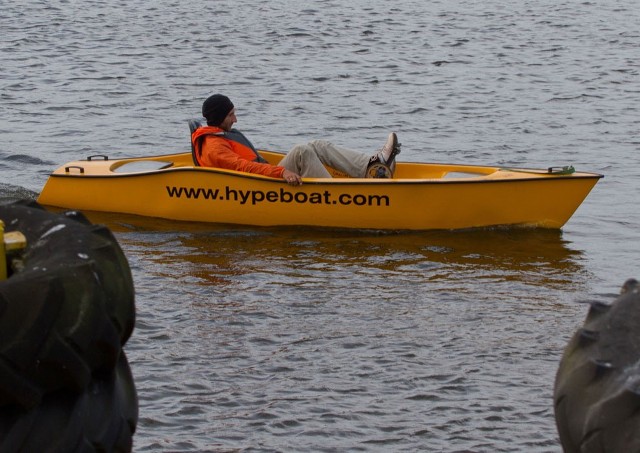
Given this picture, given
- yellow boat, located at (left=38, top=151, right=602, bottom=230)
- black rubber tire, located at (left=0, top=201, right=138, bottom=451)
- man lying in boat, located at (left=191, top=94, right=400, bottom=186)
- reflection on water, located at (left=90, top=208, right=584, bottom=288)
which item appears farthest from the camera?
man lying in boat, located at (left=191, top=94, right=400, bottom=186)

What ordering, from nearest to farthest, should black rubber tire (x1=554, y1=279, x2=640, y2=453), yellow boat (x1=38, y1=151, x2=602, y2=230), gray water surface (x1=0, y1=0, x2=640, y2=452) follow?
black rubber tire (x1=554, y1=279, x2=640, y2=453) < gray water surface (x1=0, y1=0, x2=640, y2=452) < yellow boat (x1=38, y1=151, x2=602, y2=230)

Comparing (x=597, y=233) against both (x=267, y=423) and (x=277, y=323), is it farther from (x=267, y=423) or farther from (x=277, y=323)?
(x=267, y=423)

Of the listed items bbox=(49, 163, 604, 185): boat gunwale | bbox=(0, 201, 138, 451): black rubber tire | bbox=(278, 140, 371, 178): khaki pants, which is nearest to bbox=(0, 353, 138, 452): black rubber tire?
bbox=(0, 201, 138, 451): black rubber tire

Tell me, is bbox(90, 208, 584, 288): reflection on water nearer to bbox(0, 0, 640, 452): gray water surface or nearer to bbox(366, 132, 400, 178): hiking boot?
bbox(0, 0, 640, 452): gray water surface

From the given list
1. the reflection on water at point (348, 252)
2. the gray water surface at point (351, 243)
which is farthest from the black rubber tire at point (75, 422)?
the reflection on water at point (348, 252)

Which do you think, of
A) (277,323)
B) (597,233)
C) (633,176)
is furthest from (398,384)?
(633,176)

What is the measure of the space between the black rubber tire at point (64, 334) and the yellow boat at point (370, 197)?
6.51 metres

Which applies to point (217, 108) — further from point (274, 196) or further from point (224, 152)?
point (274, 196)

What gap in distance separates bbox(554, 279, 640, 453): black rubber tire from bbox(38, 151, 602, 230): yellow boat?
686 cm

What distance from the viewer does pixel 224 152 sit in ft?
37.0

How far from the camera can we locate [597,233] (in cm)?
1152

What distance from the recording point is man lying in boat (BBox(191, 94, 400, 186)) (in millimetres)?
11211

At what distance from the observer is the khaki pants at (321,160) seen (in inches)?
444

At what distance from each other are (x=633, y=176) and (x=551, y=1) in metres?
17.3
